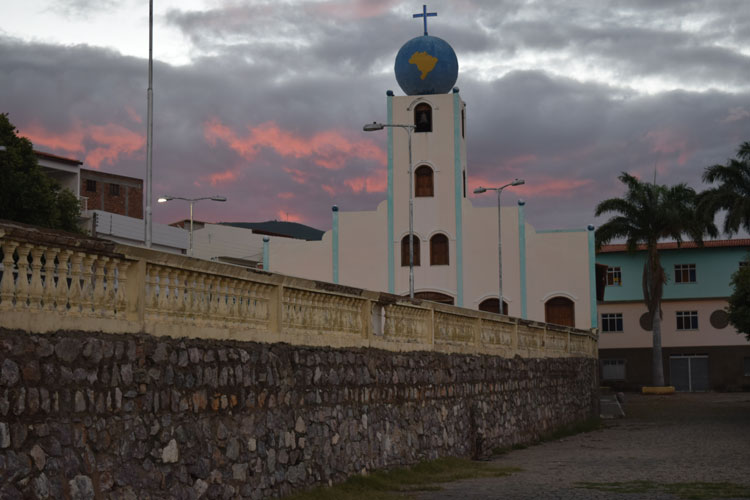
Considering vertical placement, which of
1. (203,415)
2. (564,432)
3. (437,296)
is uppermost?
(437,296)

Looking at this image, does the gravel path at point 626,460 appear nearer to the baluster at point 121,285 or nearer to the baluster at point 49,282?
the baluster at point 121,285

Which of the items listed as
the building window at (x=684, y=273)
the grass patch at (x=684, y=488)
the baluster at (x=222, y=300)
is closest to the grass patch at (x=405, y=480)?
the grass patch at (x=684, y=488)

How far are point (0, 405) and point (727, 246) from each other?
190 ft

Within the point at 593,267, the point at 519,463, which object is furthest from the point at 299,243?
the point at 519,463

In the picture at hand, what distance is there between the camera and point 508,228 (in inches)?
1816

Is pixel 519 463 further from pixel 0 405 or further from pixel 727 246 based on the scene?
pixel 727 246

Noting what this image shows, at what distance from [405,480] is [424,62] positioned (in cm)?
3518

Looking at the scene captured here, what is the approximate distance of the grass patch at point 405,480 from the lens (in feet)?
37.3

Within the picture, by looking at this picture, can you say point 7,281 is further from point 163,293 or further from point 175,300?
point 175,300

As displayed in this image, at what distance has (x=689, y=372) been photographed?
2338 inches

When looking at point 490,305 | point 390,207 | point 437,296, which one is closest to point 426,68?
point 390,207

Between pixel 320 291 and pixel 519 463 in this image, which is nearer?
pixel 320 291

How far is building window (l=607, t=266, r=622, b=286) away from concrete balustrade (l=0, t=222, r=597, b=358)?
4727 centimetres

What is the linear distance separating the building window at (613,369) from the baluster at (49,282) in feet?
184
